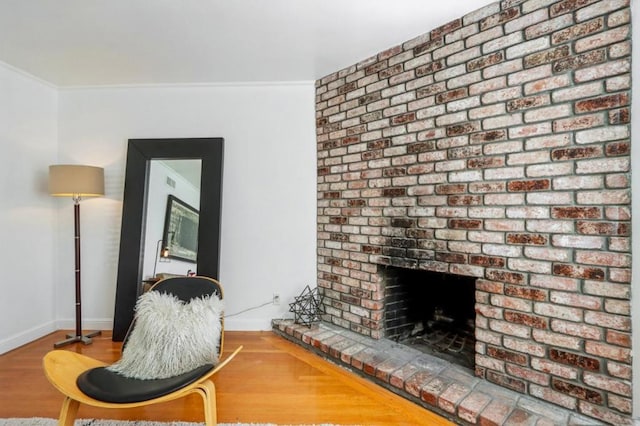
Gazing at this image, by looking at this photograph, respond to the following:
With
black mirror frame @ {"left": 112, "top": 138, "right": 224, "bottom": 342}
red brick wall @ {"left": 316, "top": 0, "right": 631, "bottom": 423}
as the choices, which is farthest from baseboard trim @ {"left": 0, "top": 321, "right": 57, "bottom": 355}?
red brick wall @ {"left": 316, "top": 0, "right": 631, "bottom": 423}

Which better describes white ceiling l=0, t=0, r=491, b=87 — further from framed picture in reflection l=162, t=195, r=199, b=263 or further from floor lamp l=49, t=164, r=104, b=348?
framed picture in reflection l=162, t=195, r=199, b=263

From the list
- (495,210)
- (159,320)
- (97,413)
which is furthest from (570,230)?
(97,413)

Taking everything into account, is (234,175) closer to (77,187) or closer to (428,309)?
(77,187)

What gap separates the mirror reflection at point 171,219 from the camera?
283 cm

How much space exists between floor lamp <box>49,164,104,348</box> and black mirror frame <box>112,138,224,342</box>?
0.23 m

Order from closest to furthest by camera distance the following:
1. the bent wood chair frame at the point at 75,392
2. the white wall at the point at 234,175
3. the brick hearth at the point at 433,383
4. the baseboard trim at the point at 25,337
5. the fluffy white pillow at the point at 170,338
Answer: the bent wood chair frame at the point at 75,392
the brick hearth at the point at 433,383
the fluffy white pillow at the point at 170,338
the baseboard trim at the point at 25,337
the white wall at the point at 234,175

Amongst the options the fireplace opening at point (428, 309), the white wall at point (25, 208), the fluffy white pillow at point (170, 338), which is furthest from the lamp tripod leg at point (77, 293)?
the fireplace opening at point (428, 309)

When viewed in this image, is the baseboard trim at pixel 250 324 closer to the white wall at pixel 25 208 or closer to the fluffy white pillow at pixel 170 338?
the fluffy white pillow at pixel 170 338

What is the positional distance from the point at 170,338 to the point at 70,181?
1.83m

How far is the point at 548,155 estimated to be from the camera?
162 cm

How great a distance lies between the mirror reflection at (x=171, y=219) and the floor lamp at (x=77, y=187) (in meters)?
0.42

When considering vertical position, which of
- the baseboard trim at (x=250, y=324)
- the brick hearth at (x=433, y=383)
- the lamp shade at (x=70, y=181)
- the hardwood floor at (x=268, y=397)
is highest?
the lamp shade at (x=70, y=181)

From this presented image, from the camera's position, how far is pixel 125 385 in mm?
1501

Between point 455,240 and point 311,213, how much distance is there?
4.47ft
